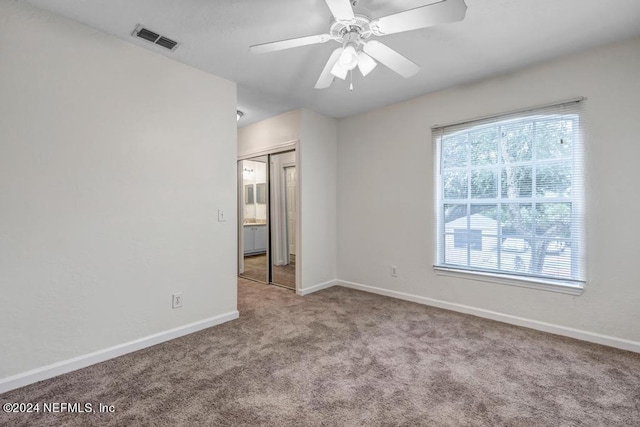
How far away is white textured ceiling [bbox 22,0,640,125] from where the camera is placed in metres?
1.92

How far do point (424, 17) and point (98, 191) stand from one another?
2.47 meters

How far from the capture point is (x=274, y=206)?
4.43 m

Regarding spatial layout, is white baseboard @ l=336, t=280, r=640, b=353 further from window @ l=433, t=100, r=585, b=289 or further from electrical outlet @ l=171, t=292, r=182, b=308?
electrical outlet @ l=171, t=292, r=182, b=308

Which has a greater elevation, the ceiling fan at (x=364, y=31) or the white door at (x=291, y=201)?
the ceiling fan at (x=364, y=31)

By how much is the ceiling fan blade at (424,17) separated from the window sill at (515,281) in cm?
248

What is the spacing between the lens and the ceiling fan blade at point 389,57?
188 cm

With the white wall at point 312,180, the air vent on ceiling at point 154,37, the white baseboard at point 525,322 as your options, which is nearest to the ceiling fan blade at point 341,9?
the air vent on ceiling at point 154,37

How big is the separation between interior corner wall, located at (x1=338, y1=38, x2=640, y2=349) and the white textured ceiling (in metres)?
0.23

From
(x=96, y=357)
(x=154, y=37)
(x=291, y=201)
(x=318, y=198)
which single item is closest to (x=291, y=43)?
(x=154, y=37)

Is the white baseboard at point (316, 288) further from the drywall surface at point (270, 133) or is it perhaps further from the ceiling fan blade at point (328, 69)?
the ceiling fan blade at point (328, 69)

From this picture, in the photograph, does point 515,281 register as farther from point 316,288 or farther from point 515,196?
point 316,288

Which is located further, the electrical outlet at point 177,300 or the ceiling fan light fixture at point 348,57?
the electrical outlet at point 177,300

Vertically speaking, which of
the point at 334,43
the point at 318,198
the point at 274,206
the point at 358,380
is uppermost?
the point at 334,43

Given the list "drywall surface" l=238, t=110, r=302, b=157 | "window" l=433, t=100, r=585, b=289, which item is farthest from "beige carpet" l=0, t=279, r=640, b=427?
"drywall surface" l=238, t=110, r=302, b=157
